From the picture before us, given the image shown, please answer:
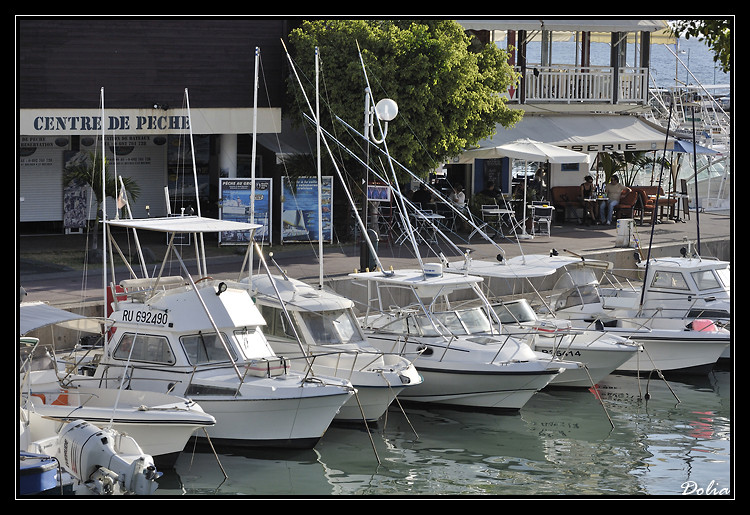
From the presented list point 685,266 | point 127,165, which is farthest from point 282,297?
point 127,165

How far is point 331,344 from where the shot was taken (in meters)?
17.3

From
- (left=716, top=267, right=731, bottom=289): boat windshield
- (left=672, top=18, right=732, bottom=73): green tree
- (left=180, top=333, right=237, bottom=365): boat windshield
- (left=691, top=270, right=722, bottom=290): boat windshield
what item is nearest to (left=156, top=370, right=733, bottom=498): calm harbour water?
(left=180, top=333, right=237, bottom=365): boat windshield

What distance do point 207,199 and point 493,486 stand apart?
55.3 feet

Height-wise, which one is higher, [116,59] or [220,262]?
[116,59]

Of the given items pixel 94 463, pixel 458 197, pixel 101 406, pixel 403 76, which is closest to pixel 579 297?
pixel 403 76

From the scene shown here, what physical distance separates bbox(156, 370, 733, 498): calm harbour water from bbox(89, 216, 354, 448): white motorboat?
0.44 m

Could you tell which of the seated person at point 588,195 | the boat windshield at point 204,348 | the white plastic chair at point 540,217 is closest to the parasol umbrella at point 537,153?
the white plastic chair at point 540,217

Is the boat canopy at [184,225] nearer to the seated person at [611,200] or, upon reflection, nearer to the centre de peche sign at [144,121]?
the centre de peche sign at [144,121]

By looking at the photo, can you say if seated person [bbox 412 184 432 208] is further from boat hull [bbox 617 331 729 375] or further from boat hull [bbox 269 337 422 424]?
boat hull [bbox 269 337 422 424]

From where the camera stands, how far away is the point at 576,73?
1335 inches

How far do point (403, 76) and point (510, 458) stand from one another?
521 inches

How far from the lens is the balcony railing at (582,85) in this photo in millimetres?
33312

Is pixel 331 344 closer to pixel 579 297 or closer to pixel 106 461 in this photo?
pixel 106 461

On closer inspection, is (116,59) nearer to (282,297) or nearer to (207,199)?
(207,199)
